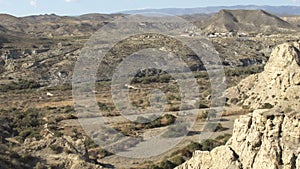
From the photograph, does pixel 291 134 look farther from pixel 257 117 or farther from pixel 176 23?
pixel 176 23

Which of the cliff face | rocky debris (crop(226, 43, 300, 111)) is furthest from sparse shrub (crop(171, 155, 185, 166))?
rocky debris (crop(226, 43, 300, 111))

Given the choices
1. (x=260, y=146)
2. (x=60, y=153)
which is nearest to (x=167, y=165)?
(x=60, y=153)

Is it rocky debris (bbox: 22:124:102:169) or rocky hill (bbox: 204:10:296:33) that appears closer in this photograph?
rocky debris (bbox: 22:124:102:169)

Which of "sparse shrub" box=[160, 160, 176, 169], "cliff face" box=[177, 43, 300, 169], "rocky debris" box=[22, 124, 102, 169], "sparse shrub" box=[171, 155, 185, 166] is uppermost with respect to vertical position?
"cliff face" box=[177, 43, 300, 169]

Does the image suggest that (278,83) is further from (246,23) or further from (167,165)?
(246,23)

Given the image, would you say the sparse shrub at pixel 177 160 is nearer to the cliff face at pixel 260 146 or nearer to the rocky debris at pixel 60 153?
the rocky debris at pixel 60 153

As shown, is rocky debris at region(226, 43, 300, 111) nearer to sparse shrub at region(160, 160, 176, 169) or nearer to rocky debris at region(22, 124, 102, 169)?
Answer: sparse shrub at region(160, 160, 176, 169)
